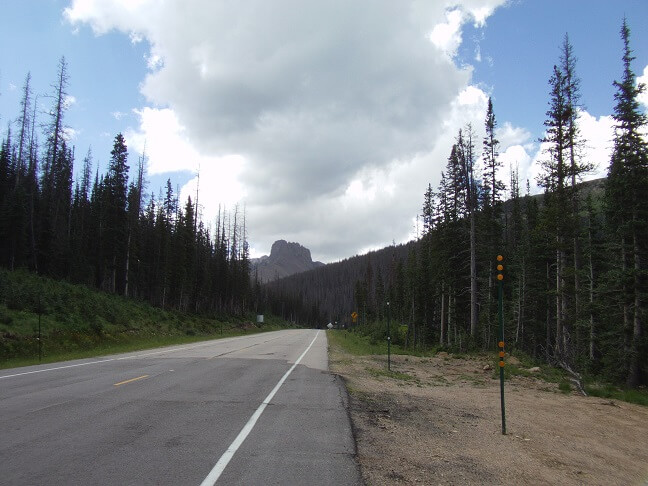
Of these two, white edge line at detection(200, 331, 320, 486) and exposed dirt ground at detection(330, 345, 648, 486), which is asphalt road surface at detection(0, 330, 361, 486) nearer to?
white edge line at detection(200, 331, 320, 486)

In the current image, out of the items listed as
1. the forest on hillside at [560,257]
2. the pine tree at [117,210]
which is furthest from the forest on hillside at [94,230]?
the forest on hillside at [560,257]

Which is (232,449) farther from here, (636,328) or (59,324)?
(59,324)

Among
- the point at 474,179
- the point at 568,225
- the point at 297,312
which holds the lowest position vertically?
the point at 297,312

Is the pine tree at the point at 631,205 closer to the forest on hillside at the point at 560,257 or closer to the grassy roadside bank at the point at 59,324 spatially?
the forest on hillside at the point at 560,257

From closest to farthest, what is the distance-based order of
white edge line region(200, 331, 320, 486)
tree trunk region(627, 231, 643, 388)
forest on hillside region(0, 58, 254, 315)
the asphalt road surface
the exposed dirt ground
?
white edge line region(200, 331, 320, 486), the asphalt road surface, the exposed dirt ground, tree trunk region(627, 231, 643, 388), forest on hillside region(0, 58, 254, 315)

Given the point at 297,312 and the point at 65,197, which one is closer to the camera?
the point at 65,197

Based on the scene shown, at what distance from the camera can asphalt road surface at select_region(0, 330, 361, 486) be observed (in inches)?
186

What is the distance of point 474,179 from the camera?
1214 inches

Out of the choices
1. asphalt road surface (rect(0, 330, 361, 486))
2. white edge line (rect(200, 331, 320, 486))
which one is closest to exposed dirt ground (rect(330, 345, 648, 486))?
asphalt road surface (rect(0, 330, 361, 486))

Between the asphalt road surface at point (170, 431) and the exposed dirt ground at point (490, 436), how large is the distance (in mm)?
659

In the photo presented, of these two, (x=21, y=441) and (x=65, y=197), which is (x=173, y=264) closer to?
(x=65, y=197)

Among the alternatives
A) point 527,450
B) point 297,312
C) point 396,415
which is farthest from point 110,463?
point 297,312

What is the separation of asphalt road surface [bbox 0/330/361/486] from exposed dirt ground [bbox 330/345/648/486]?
0.66 meters

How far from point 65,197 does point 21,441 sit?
52784 mm
